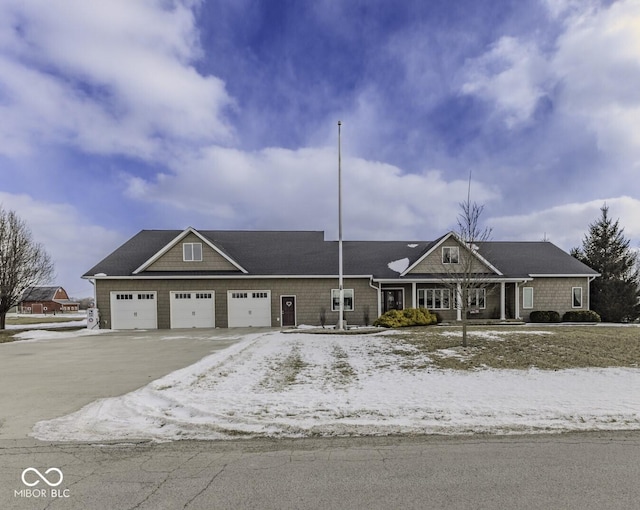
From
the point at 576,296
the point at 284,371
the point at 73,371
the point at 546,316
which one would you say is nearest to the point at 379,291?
the point at 546,316

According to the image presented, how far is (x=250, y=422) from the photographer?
5.86 m

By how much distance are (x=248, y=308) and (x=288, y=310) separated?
2476mm

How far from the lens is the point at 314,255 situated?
91.5ft

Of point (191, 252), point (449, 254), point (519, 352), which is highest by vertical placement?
point (191, 252)

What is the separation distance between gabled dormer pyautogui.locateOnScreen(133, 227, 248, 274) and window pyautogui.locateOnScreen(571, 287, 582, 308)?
71.7 feet

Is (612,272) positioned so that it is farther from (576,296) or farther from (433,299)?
(433,299)

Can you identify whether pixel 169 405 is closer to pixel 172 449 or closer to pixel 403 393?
pixel 172 449

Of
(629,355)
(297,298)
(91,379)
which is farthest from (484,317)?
(91,379)

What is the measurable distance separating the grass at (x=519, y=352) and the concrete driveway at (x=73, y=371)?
22.1ft

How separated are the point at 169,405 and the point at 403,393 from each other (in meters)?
4.13

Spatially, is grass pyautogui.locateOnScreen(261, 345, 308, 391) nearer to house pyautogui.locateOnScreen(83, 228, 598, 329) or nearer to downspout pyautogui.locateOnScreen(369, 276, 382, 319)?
house pyautogui.locateOnScreen(83, 228, 598, 329)

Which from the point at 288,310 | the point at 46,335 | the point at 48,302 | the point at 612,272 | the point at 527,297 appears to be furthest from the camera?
the point at 48,302

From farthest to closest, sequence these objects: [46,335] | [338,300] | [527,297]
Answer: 1. [527,297]
2. [338,300]
3. [46,335]

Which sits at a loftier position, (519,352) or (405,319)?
(519,352)
